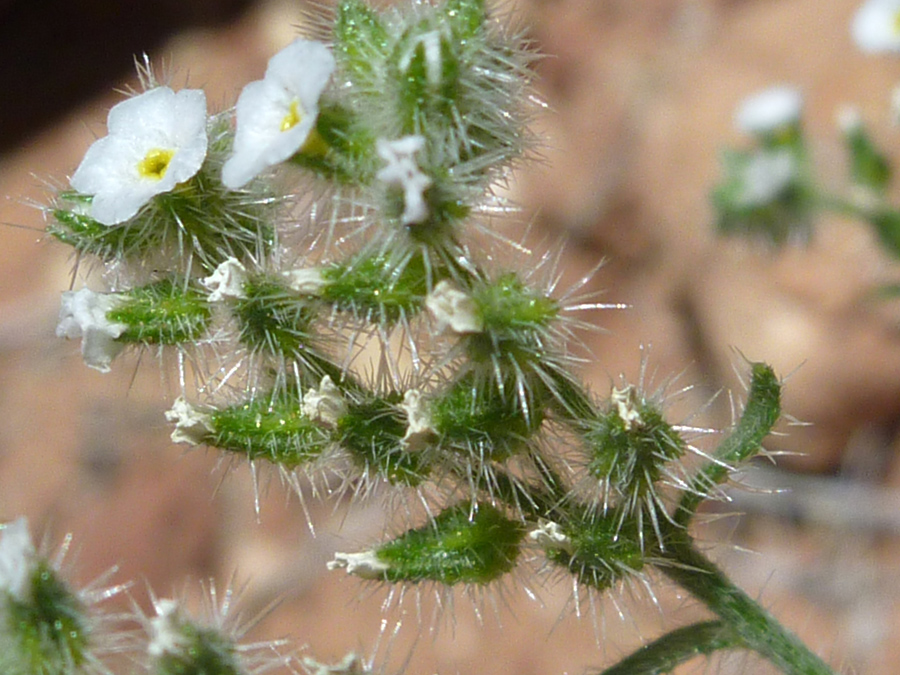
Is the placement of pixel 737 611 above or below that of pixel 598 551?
below

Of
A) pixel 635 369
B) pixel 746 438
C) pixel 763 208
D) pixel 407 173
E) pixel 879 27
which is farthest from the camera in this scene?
pixel 635 369

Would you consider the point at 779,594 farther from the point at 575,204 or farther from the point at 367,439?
the point at 367,439

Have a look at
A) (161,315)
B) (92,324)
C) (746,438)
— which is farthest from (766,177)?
(92,324)

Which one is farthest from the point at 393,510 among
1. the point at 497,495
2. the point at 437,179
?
→ the point at 437,179

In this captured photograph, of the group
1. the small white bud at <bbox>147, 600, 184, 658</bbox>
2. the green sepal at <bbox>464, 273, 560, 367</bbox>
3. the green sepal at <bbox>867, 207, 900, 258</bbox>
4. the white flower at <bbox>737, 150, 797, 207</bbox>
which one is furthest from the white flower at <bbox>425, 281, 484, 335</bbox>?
the white flower at <bbox>737, 150, 797, 207</bbox>

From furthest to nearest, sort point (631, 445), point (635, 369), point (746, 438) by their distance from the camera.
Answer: point (635, 369) → point (746, 438) → point (631, 445)

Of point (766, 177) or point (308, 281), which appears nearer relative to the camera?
point (308, 281)

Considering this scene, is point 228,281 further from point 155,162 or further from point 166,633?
point 166,633

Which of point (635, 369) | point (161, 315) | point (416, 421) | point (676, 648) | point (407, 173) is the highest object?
point (407, 173)
